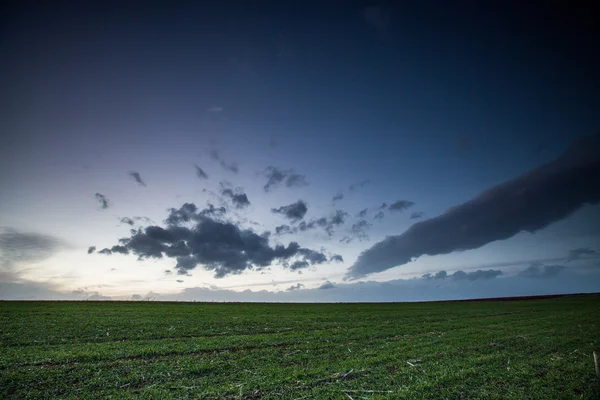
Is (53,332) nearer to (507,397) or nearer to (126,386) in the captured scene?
(126,386)

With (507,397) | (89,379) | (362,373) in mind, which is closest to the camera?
(507,397)

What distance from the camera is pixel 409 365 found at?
1473 cm

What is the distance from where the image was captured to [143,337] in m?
22.5

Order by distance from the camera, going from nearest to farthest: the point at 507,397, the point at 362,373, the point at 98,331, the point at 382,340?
the point at 507,397
the point at 362,373
the point at 382,340
the point at 98,331

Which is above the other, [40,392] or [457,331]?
[40,392]

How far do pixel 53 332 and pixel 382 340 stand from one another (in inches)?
975

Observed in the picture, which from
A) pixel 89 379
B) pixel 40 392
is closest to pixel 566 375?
pixel 89 379

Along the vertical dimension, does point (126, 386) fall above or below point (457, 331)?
above

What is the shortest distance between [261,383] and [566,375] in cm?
1306

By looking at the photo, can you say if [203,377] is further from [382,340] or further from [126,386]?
[382,340]

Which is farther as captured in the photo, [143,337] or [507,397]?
[143,337]

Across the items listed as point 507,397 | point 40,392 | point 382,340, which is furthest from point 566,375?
point 40,392

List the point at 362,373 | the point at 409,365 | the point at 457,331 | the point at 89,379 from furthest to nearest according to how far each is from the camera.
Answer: the point at 457,331
the point at 409,365
the point at 362,373
the point at 89,379

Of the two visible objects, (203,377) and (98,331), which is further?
(98,331)
